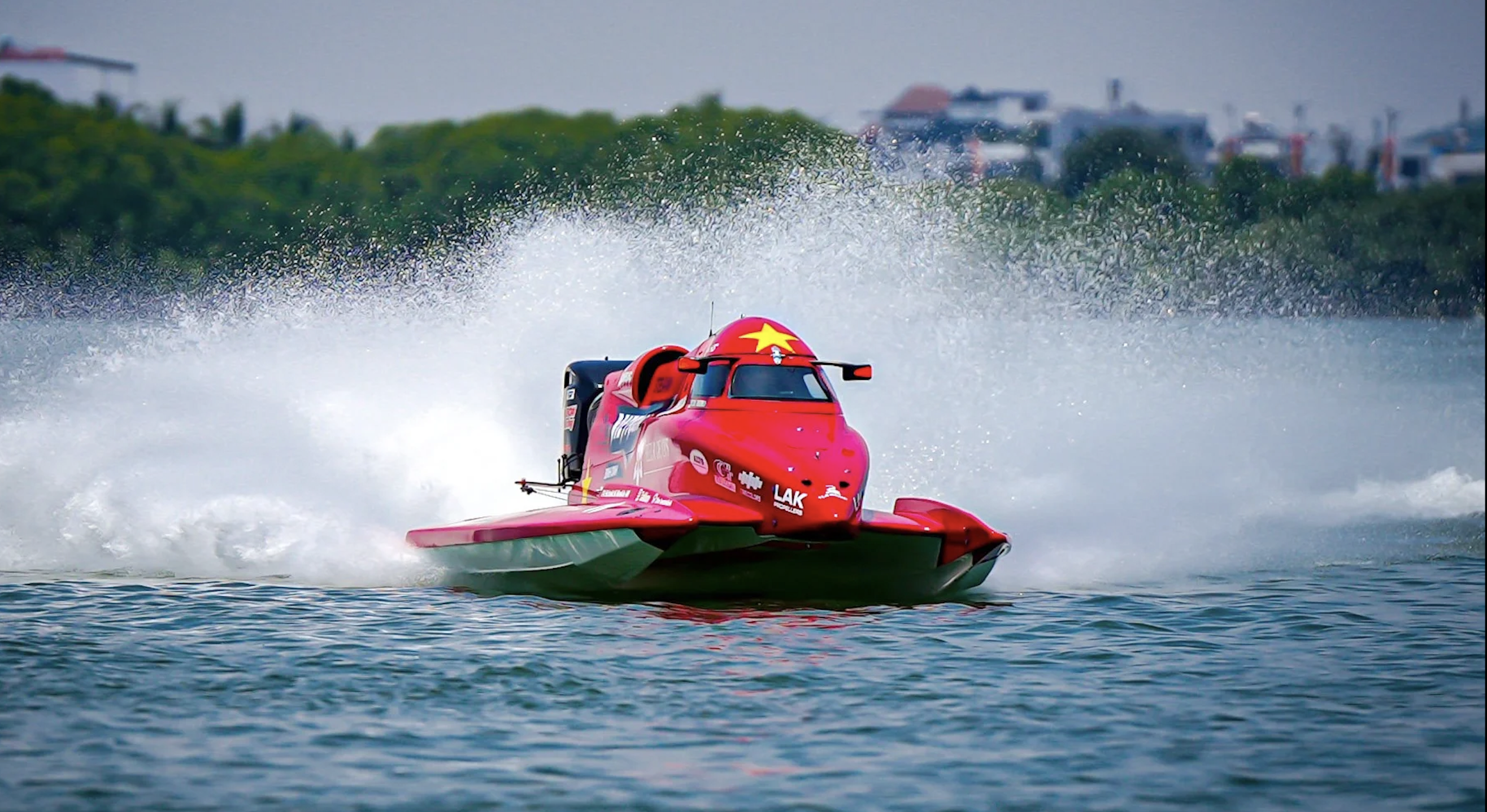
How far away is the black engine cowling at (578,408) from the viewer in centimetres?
1432

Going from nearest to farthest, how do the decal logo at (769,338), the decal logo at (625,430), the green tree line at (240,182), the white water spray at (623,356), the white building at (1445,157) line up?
the decal logo at (769,338)
the decal logo at (625,430)
the white water spray at (623,356)
the white building at (1445,157)
the green tree line at (240,182)

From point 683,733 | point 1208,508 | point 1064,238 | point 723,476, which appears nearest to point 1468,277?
point 1064,238

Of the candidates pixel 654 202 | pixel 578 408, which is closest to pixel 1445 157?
pixel 654 202

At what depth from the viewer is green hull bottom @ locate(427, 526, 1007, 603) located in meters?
11.6

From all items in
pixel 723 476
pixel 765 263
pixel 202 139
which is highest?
pixel 202 139

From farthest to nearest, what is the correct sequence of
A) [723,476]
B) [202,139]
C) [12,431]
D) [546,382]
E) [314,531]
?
[202,139]
[546,382]
[12,431]
[314,531]
[723,476]

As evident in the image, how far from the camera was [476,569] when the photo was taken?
12812mm

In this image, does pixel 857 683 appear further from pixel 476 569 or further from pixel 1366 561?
pixel 1366 561

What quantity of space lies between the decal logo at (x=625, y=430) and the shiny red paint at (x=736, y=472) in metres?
0.02

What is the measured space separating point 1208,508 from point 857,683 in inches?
298

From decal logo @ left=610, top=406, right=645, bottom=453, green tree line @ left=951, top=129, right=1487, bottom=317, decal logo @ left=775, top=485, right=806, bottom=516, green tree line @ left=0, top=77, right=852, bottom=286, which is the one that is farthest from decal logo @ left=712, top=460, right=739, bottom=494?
green tree line @ left=0, top=77, right=852, bottom=286

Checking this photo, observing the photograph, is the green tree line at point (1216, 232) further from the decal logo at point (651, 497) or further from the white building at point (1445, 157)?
the decal logo at point (651, 497)

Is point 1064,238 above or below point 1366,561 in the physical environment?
above

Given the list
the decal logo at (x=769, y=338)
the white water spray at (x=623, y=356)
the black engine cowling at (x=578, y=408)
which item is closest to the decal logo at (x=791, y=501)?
the decal logo at (x=769, y=338)
